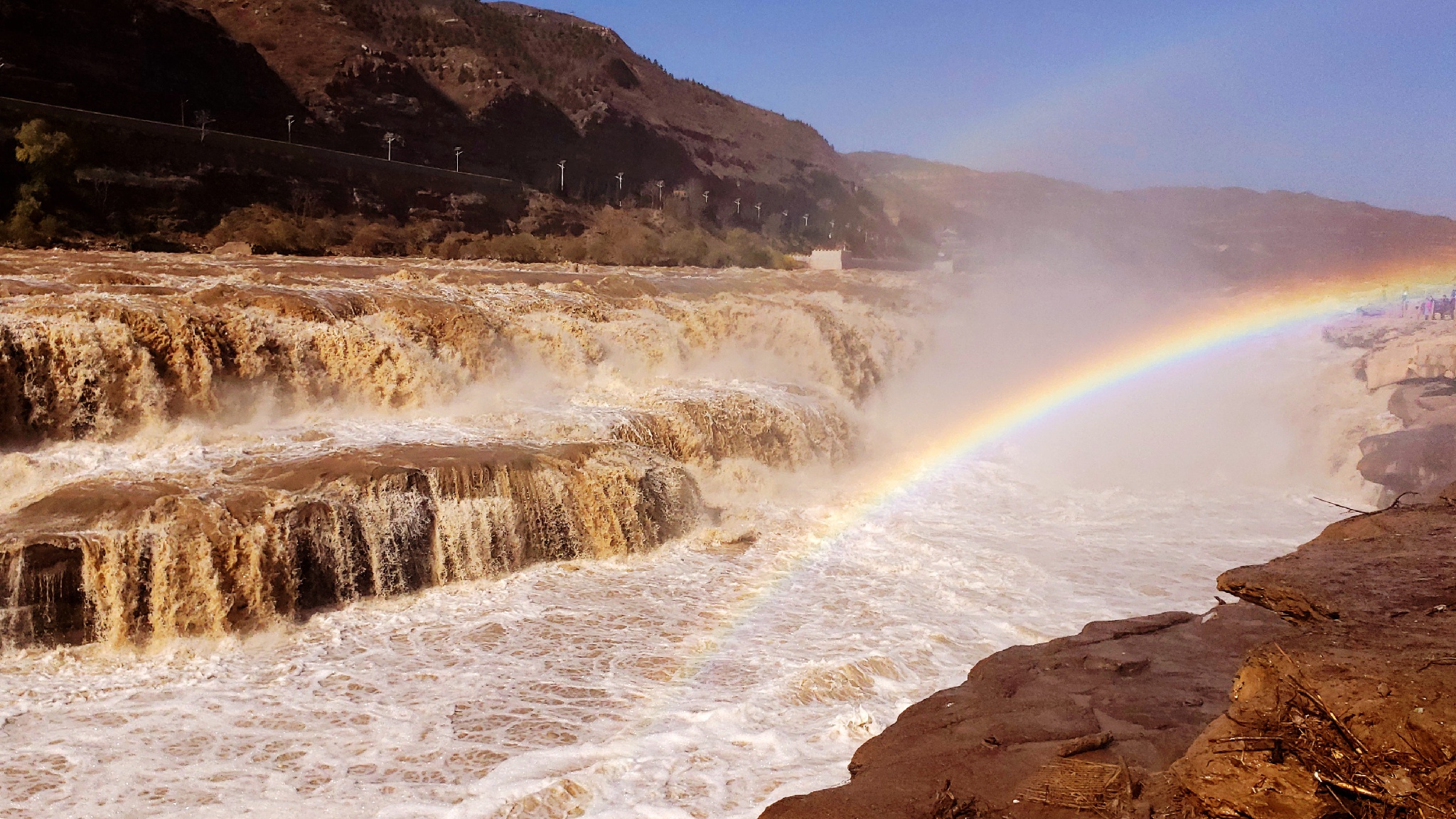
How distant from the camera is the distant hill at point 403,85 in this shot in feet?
114

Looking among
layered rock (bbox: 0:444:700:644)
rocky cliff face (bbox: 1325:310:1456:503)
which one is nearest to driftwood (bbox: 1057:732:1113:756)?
layered rock (bbox: 0:444:700:644)

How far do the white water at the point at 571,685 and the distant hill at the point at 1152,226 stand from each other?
169ft

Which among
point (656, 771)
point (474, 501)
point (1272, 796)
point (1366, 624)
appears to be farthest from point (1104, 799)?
point (474, 501)

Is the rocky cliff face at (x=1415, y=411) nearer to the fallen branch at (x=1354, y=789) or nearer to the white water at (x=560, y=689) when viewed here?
the white water at (x=560, y=689)

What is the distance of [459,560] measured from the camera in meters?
8.98

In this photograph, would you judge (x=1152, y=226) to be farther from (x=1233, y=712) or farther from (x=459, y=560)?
(x=1233, y=712)

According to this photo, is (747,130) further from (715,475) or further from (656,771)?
(656,771)

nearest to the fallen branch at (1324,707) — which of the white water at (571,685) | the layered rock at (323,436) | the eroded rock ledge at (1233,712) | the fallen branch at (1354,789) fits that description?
the eroded rock ledge at (1233,712)

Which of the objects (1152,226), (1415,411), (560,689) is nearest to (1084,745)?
(560,689)

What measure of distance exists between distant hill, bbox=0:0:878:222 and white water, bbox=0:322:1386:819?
32.7 metres

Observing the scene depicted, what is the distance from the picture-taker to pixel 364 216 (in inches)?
1462

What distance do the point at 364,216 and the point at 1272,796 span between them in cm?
3858

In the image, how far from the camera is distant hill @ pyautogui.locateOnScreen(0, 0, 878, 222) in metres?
34.8

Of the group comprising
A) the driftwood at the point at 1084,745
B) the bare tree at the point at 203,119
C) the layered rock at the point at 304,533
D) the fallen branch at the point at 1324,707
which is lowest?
the layered rock at the point at 304,533
